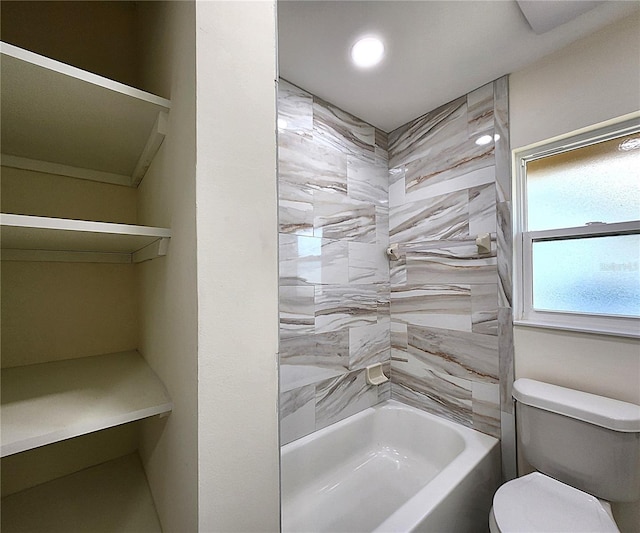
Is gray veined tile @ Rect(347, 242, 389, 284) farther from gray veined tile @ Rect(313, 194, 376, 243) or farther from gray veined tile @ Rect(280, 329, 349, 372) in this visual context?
gray veined tile @ Rect(280, 329, 349, 372)

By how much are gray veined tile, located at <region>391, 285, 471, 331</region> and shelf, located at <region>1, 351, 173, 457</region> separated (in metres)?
1.66

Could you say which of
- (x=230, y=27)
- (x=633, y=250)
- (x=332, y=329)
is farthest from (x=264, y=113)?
(x=633, y=250)

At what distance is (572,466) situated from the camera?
1317 mm

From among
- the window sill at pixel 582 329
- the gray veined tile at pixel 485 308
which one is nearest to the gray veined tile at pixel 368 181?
the gray veined tile at pixel 485 308

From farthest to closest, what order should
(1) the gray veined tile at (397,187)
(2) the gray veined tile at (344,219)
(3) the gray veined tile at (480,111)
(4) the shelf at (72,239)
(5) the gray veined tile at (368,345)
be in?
(1) the gray veined tile at (397,187)
(5) the gray veined tile at (368,345)
(2) the gray veined tile at (344,219)
(3) the gray veined tile at (480,111)
(4) the shelf at (72,239)

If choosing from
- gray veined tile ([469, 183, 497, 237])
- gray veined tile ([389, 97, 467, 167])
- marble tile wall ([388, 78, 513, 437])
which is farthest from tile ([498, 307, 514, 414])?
gray veined tile ([389, 97, 467, 167])

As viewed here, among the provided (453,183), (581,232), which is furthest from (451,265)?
(581,232)

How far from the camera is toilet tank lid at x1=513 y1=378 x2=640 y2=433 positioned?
121cm

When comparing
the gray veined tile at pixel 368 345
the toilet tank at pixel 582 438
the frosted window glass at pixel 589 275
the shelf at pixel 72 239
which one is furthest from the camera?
the gray veined tile at pixel 368 345

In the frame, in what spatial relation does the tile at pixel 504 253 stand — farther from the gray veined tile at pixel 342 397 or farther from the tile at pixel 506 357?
the gray veined tile at pixel 342 397

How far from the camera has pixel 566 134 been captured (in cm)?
150

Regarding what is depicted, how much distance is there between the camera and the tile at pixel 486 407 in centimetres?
169

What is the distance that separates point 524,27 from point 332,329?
5.79 ft

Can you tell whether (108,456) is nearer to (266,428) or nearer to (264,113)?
(266,428)
